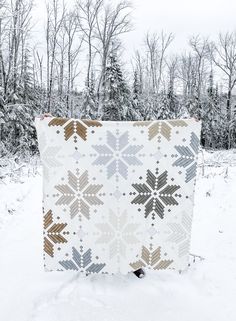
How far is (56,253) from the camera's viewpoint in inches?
149

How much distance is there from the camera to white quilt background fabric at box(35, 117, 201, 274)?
141 inches

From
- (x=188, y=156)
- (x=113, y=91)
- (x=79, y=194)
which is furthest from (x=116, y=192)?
(x=113, y=91)

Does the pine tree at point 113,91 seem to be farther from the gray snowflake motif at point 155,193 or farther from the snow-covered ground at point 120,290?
the gray snowflake motif at point 155,193

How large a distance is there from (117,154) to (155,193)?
2.00 ft

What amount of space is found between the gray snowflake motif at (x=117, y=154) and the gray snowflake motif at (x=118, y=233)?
517mm

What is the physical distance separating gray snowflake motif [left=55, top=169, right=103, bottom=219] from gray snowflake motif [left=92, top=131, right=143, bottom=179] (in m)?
0.24

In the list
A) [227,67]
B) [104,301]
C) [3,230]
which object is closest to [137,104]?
[227,67]

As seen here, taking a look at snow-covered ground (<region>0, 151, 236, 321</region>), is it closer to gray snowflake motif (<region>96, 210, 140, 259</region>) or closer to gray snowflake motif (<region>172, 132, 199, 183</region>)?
gray snowflake motif (<region>96, 210, 140, 259</region>)

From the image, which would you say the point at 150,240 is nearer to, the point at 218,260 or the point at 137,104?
the point at 218,260

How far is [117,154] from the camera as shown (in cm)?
362

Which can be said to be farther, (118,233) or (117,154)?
(118,233)

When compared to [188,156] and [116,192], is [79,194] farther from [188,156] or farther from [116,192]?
[188,156]

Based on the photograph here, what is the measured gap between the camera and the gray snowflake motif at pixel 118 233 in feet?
12.3

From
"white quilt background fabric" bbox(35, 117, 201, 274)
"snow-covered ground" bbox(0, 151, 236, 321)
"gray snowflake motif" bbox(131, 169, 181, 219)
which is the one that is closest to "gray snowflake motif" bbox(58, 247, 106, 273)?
"white quilt background fabric" bbox(35, 117, 201, 274)
